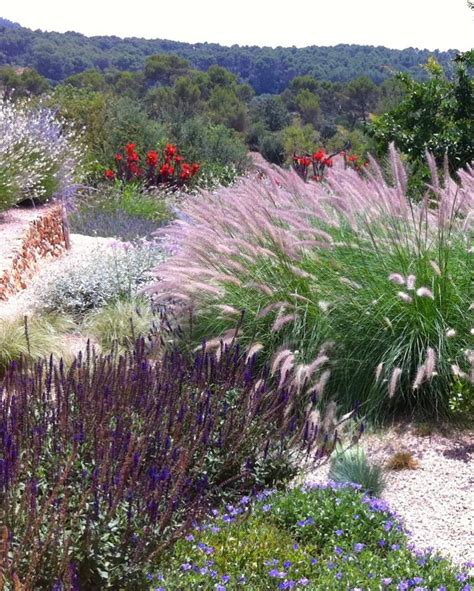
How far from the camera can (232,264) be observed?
5.14m

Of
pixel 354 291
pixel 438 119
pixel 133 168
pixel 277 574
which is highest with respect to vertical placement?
pixel 438 119

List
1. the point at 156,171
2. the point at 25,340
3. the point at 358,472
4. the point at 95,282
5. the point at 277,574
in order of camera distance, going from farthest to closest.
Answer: the point at 156,171, the point at 95,282, the point at 25,340, the point at 358,472, the point at 277,574

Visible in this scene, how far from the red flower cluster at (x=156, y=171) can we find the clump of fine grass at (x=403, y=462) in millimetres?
10407

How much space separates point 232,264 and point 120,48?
337ft

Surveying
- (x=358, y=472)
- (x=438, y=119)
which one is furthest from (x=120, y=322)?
(x=438, y=119)

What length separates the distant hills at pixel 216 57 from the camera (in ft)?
276

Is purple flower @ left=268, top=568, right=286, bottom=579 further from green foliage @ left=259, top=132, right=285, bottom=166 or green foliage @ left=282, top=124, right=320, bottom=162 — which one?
green foliage @ left=282, top=124, right=320, bottom=162

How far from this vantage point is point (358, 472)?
3.78 metres

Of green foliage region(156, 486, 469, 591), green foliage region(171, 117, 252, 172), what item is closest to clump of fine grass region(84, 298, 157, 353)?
green foliage region(156, 486, 469, 591)

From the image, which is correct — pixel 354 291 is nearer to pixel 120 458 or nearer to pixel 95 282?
pixel 120 458

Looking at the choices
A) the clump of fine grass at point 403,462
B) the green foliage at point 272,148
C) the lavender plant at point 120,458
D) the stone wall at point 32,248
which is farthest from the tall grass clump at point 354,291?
the green foliage at point 272,148

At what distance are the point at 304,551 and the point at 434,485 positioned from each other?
1.25 metres

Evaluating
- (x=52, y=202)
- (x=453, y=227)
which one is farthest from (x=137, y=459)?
(x=52, y=202)

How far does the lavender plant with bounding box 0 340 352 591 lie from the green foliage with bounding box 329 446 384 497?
8.3 inches
